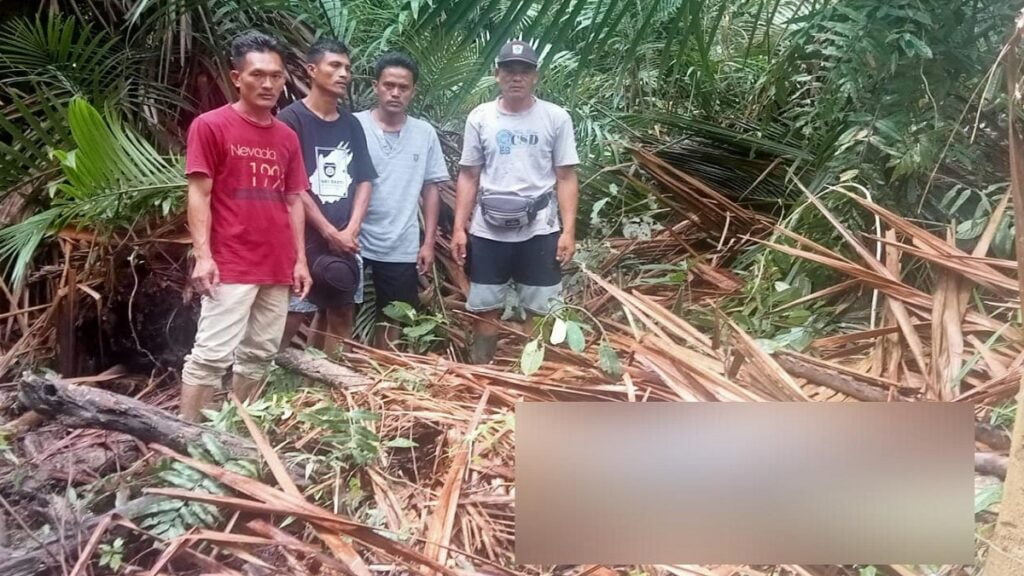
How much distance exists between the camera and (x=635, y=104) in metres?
1.02

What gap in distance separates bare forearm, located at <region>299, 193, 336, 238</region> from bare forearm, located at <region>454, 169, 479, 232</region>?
0.51ft

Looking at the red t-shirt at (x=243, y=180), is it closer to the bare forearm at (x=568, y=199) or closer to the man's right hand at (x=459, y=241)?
the man's right hand at (x=459, y=241)

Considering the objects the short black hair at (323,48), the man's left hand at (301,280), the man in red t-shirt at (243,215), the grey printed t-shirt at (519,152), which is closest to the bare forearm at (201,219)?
the man in red t-shirt at (243,215)

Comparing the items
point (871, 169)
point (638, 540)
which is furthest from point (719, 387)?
point (871, 169)

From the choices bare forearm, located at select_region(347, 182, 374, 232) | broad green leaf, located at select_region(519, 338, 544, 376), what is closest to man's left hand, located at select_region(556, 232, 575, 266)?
broad green leaf, located at select_region(519, 338, 544, 376)

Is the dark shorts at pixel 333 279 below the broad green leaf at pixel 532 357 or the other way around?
the other way around

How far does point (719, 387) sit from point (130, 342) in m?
0.74

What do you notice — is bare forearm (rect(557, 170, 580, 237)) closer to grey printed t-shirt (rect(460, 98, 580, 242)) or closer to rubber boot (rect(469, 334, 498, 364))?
grey printed t-shirt (rect(460, 98, 580, 242))

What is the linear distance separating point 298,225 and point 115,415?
1.07 feet

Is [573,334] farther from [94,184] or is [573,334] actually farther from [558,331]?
[94,184]

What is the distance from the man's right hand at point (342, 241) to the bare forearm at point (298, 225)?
32 mm

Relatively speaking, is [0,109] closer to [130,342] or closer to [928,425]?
[130,342]

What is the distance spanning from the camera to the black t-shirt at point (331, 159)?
99 cm

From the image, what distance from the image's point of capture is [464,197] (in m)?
1.02
